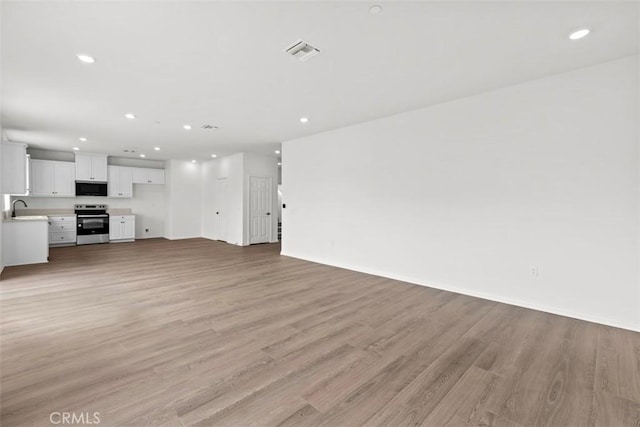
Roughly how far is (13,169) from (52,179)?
2.75 m

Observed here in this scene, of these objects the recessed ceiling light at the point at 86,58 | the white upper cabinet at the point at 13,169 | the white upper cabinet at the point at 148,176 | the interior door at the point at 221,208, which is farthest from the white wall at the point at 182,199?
the recessed ceiling light at the point at 86,58

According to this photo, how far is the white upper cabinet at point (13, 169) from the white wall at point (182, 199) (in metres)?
4.12

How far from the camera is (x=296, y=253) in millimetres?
6652

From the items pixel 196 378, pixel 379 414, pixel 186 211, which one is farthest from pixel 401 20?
pixel 186 211

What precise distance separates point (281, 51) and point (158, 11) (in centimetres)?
105

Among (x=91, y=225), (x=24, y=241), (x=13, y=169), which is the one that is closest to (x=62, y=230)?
(x=91, y=225)

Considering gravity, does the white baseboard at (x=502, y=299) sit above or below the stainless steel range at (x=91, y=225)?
below

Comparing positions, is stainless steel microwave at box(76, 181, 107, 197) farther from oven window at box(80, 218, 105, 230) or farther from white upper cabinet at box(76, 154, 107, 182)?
oven window at box(80, 218, 105, 230)

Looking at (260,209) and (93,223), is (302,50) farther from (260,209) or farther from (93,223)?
(93,223)

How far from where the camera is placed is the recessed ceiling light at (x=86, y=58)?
9.28ft

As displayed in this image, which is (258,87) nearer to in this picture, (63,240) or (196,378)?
(196,378)

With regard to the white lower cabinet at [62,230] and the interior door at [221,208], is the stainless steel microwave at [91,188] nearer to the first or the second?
the white lower cabinet at [62,230]

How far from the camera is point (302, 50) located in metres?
2.75

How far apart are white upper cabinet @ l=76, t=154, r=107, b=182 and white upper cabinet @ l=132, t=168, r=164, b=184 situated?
84 centimetres
